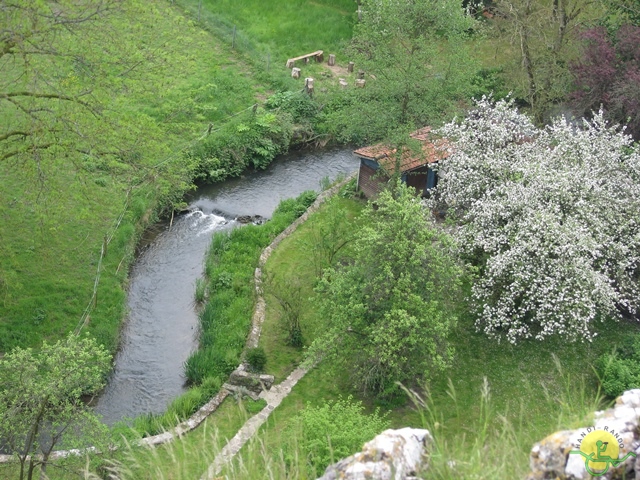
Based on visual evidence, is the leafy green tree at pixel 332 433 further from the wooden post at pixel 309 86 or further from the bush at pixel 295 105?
the wooden post at pixel 309 86

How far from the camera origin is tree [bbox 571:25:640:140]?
946 inches

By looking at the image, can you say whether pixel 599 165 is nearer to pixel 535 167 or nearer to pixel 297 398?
pixel 535 167

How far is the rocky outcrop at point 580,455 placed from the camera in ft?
25.3

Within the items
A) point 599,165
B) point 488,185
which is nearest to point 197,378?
point 488,185

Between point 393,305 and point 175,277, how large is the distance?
9305mm

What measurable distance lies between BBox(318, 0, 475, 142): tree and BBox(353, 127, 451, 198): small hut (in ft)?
3.39

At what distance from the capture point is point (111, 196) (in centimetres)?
2508

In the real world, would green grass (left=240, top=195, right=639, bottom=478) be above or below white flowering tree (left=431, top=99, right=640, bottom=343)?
below

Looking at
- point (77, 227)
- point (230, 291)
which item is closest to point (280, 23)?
point (77, 227)

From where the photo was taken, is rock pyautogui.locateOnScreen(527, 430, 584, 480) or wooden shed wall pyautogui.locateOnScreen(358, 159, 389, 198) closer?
rock pyautogui.locateOnScreen(527, 430, 584, 480)

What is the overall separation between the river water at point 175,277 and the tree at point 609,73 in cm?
941

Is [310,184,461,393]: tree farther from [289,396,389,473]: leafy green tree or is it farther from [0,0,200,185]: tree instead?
[0,0,200,185]: tree

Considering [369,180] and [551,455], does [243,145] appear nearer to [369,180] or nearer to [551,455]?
[369,180]

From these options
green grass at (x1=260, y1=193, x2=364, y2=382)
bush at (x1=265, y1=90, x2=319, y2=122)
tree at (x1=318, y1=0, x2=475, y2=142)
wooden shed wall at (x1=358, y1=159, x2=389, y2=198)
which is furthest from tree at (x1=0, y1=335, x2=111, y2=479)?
bush at (x1=265, y1=90, x2=319, y2=122)
